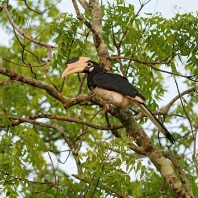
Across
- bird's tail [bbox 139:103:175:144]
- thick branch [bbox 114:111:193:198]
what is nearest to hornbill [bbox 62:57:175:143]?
bird's tail [bbox 139:103:175:144]

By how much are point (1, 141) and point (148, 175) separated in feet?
5.58

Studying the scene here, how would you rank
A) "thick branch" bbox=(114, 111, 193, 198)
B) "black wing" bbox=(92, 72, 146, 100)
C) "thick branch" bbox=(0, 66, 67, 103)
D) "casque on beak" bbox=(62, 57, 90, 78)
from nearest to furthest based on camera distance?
"thick branch" bbox=(0, 66, 67, 103) → "thick branch" bbox=(114, 111, 193, 198) → "casque on beak" bbox=(62, 57, 90, 78) → "black wing" bbox=(92, 72, 146, 100)

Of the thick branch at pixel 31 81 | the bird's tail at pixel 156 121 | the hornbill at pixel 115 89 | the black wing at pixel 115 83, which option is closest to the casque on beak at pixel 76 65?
the hornbill at pixel 115 89

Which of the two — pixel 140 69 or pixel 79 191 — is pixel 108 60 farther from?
pixel 79 191

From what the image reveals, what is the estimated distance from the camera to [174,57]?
19.7 feet

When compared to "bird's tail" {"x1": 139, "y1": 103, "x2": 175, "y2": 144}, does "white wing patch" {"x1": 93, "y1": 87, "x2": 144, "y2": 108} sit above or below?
above

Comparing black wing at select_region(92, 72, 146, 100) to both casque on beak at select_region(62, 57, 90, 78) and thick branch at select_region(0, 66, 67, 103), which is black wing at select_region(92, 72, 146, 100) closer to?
casque on beak at select_region(62, 57, 90, 78)

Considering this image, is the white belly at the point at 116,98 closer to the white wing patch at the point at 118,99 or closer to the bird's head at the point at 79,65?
the white wing patch at the point at 118,99

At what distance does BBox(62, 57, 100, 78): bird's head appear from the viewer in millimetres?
6180

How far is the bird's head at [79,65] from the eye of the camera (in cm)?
618

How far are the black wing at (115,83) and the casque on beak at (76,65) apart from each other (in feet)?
0.62

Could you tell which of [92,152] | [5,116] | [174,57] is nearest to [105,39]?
[174,57]

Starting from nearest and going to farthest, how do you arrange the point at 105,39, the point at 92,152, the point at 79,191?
Answer: the point at 92,152, the point at 79,191, the point at 105,39

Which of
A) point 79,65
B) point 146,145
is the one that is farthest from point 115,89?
point 146,145
